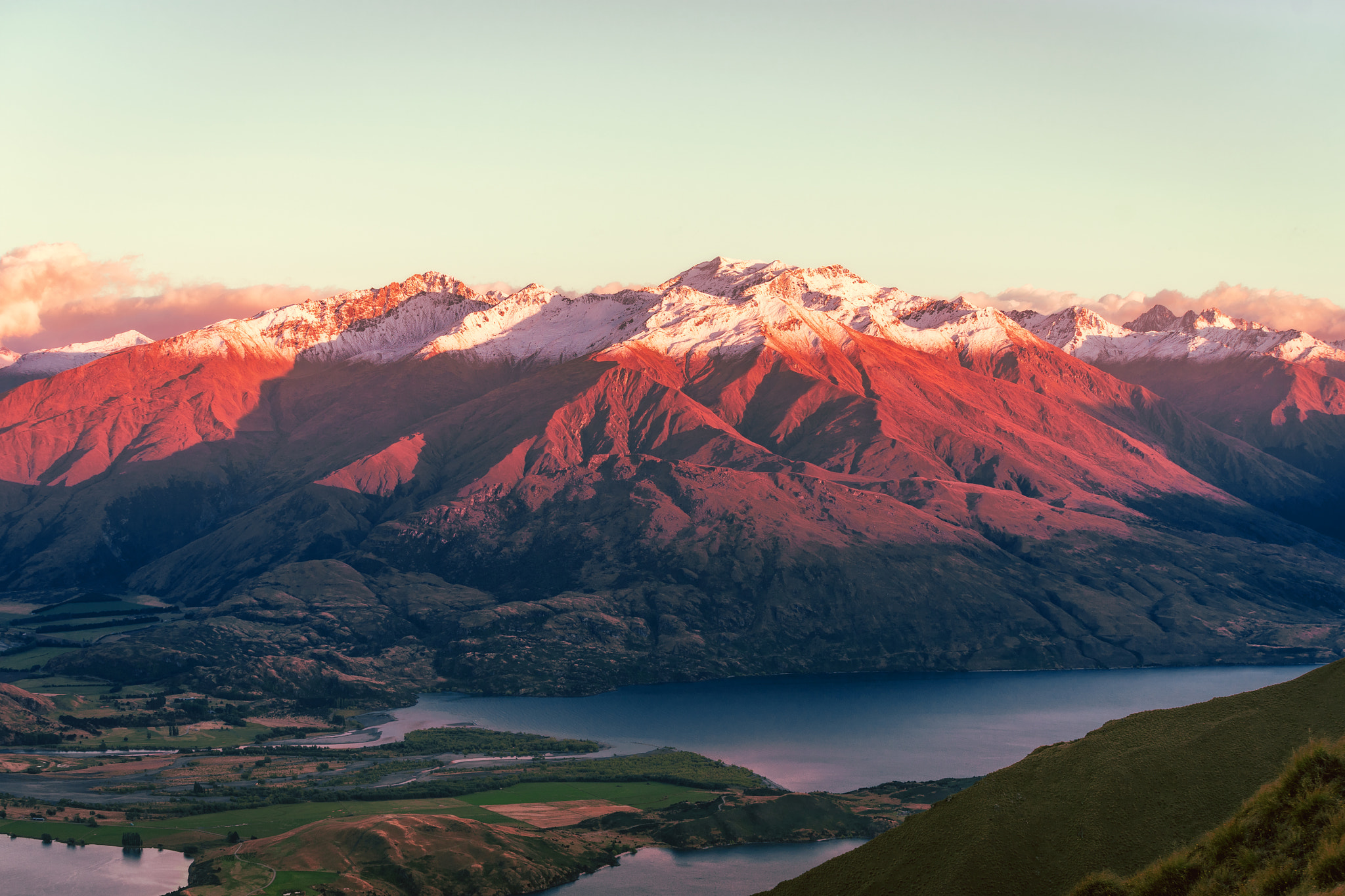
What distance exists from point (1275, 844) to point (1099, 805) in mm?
13687

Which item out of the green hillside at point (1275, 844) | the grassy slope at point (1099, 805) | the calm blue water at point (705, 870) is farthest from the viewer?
the calm blue water at point (705, 870)

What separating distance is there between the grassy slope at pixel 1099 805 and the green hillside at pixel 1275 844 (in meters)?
6.96

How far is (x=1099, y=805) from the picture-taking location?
184 ft

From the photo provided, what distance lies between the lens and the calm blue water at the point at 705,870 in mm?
157062

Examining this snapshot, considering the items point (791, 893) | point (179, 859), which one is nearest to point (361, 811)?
point (179, 859)

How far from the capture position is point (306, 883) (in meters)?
155

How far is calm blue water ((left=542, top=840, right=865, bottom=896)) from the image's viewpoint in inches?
6184

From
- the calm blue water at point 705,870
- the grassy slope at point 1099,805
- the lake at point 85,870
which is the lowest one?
the calm blue water at point 705,870

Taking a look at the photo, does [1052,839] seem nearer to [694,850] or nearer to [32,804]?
[694,850]

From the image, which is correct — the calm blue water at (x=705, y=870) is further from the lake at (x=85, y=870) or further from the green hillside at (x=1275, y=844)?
the green hillside at (x=1275, y=844)

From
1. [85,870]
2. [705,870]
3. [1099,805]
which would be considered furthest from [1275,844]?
[85,870]

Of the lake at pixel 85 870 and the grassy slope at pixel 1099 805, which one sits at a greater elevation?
the grassy slope at pixel 1099 805

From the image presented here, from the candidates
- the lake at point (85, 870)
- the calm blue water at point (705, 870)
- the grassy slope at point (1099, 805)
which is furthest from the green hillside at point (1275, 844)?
the lake at point (85, 870)

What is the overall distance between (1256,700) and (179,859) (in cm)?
14932
